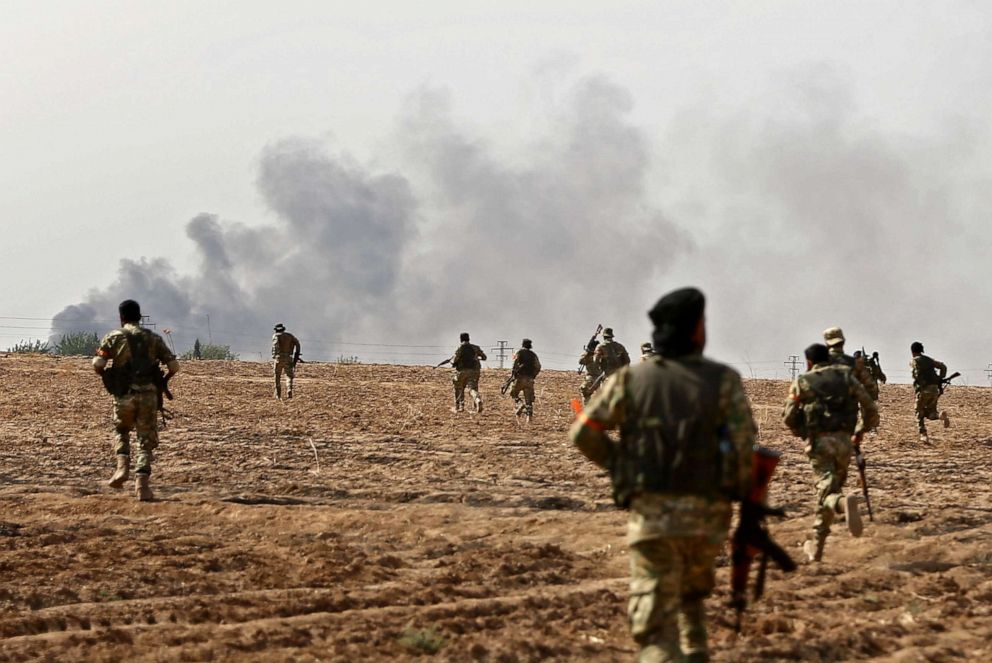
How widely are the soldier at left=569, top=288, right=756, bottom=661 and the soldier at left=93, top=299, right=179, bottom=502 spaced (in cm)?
783

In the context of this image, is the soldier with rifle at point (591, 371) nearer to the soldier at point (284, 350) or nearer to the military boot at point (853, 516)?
the soldier at point (284, 350)

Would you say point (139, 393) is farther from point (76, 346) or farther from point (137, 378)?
point (76, 346)

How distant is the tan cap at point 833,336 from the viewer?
11.1 meters

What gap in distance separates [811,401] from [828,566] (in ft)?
4.30

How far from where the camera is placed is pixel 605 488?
45.0 feet

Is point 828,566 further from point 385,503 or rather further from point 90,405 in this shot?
point 90,405

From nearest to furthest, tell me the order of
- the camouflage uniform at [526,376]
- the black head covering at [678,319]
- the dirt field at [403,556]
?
1. the black head covering at [678,319]
2. the dirt field at [403,556]
3. the camouflage uniform at [526,376]

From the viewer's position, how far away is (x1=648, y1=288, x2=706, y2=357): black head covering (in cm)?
520

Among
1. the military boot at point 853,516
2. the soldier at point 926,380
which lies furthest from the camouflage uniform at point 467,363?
the military boot at point 853,516

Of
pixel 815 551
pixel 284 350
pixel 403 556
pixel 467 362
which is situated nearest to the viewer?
pixel 815 551

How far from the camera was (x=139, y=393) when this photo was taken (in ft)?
40.1

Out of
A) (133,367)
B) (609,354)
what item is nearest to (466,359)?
(609,354)

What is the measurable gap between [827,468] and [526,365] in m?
13.3

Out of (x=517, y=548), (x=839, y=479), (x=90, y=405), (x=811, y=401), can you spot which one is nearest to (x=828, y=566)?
(x=839, y=479)
